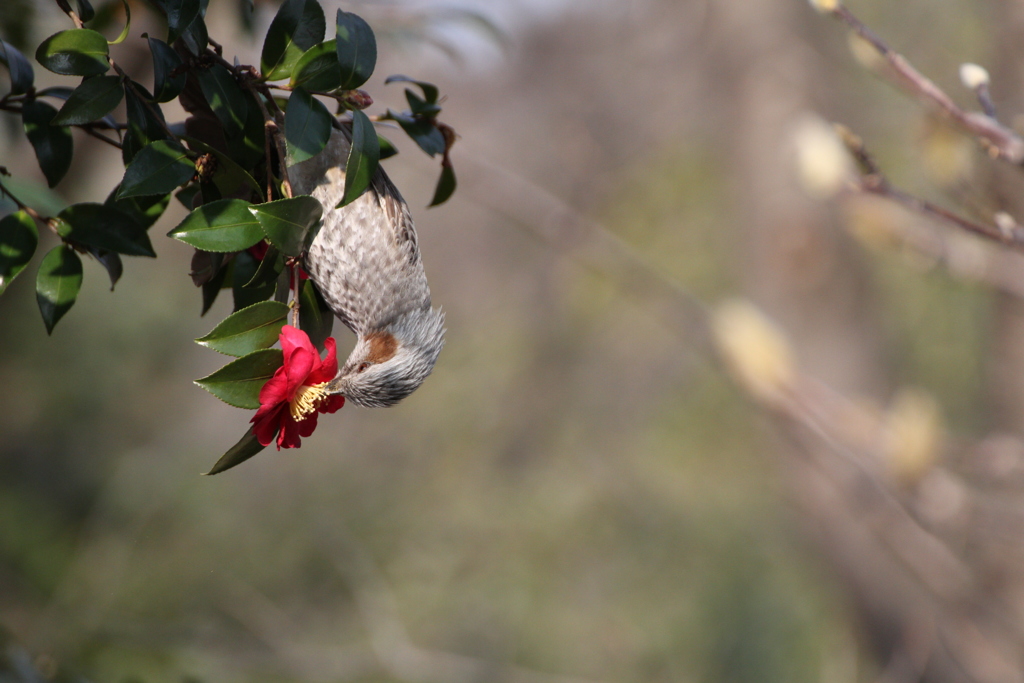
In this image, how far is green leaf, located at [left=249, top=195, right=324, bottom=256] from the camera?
0.67m

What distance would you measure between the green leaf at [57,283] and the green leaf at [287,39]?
262 mm

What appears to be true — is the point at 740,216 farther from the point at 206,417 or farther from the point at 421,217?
the point at 206,417

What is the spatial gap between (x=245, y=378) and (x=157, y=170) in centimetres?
20

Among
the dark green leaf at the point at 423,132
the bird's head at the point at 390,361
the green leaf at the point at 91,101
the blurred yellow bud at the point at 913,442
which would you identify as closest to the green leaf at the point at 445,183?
the dark green leaf at the point at 423,132

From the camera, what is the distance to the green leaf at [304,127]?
70 cm

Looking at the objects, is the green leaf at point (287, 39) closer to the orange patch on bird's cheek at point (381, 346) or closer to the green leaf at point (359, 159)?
the green leaf at point (359, 159)

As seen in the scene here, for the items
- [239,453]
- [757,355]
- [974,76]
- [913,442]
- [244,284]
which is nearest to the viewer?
[239,453]

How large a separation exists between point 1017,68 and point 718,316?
90 centimetres

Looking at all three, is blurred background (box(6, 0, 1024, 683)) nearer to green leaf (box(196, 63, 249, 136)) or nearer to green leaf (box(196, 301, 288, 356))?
green leaf (box(196, 63, 249, 136))

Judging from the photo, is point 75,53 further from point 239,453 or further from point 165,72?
point 239,453

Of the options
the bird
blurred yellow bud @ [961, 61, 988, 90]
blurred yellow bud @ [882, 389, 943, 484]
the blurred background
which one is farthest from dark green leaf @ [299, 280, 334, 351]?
blurred yellow bud @ [882, 389, 943, 484]

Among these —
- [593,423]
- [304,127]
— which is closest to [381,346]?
[304,127]

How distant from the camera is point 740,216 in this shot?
3639 mm

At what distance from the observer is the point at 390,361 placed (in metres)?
0.89
